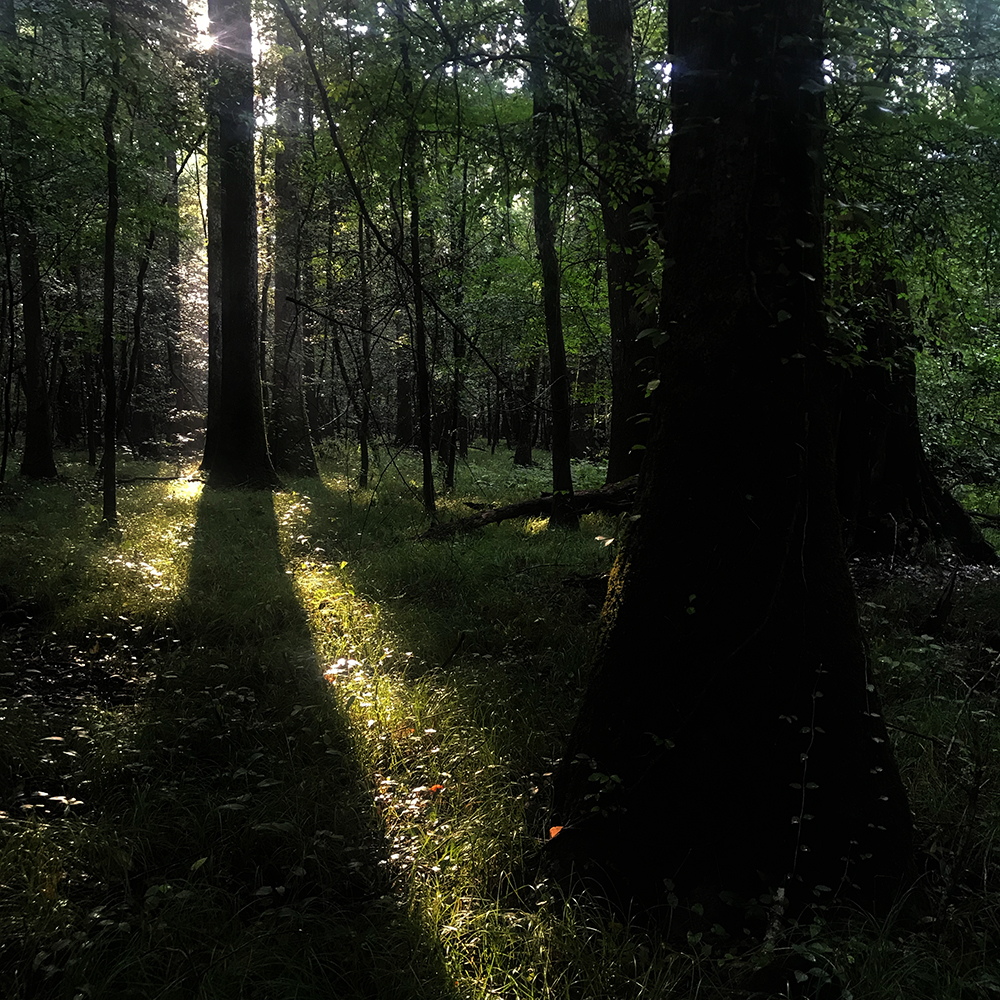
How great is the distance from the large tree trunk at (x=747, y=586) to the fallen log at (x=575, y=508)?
5.03 metres

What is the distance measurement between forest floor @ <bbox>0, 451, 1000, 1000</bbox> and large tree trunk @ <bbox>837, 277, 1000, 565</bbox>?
72 centimetres

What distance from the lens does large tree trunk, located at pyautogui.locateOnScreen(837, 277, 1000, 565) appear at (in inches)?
283

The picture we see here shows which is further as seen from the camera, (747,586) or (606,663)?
(606,663)

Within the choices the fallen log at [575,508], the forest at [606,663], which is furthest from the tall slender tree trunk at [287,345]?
the forest at [606,663]

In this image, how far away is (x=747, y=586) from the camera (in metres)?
2.53

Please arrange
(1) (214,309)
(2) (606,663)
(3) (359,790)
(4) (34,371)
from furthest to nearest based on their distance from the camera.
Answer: (1) (214,309) → (4) (34,371) → (3) (359,790) → (2) (606,663)

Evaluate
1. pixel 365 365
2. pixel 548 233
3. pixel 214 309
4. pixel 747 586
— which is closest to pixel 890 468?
pixel 548 233

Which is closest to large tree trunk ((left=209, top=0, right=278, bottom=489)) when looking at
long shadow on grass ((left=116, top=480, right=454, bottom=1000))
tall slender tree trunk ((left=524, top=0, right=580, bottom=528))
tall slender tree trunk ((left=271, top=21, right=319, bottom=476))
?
tall slender tree trunk ((left=271, top=21, right=319, bottom=476))

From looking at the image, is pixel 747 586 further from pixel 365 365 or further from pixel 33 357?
pixel 33 357

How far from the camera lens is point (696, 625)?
2549 millimetres

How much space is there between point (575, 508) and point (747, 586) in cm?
556

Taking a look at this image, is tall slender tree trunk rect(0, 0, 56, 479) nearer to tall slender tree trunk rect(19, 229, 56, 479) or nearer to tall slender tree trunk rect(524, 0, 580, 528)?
tall slender tree trunk rect(19, 229, 56, 479)

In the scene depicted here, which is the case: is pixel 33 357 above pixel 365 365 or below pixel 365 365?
above

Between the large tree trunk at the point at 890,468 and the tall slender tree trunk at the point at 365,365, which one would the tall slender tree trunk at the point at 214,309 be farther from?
the large tree trunk at the point at 890,468
